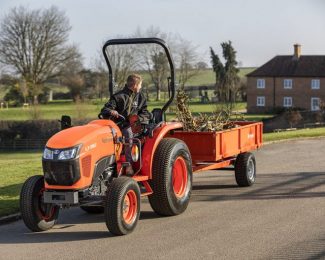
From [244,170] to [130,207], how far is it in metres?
3.64

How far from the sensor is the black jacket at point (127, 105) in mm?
8328

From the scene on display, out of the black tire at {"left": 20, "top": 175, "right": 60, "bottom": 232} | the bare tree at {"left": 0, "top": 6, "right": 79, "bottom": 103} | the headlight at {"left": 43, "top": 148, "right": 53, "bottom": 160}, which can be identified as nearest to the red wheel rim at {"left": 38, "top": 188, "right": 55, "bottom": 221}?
the black tire at {"left": 20, "top": 175, "right": 60, "bottom": 232}

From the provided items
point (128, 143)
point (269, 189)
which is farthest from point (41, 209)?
point (269, 189)

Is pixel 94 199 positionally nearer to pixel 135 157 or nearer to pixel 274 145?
pixel 135 157

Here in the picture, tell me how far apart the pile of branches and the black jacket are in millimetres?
2132

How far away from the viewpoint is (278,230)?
7668mm

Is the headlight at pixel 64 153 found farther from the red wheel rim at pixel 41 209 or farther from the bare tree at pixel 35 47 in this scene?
the bare tree at pixel 35 47

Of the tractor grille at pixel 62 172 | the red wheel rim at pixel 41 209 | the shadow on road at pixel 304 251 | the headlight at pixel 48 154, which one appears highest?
the headlight at pixel 48 154

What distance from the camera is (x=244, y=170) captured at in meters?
10.9

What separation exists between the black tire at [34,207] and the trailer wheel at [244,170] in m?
4.01

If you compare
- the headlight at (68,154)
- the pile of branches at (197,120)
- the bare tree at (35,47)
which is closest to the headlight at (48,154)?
the headlight at (68,154)

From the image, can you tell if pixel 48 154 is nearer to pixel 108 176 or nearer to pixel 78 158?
pixel 78 158

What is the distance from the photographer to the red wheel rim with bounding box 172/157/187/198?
8.93 meters

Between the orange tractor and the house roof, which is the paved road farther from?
the house roof
